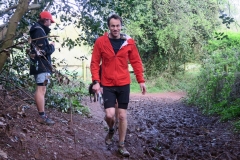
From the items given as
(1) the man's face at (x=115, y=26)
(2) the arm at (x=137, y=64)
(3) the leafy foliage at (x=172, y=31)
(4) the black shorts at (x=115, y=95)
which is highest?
(3) the leafy foliage at (x=172, y=31)

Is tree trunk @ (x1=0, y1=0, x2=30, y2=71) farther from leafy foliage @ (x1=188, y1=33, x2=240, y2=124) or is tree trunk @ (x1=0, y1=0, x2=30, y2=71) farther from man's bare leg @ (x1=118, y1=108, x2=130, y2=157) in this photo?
leafy foliage @ (x1=188, y1=33, x2=240, y2=124)

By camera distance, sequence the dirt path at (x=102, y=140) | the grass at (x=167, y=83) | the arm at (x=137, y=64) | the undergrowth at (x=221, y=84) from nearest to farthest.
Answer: the dirt path at (x=102, y=140)
the arm at (x=137, y=64)
the undergrowth at (x=221, y=84)
the grass at (x=167, y=83)

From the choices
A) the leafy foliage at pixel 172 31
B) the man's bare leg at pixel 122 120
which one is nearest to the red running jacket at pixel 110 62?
the man's bare leg at pixel 122 120

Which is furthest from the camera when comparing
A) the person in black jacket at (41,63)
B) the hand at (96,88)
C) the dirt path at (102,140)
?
the person in black jacket at (41,63)

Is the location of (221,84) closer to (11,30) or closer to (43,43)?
(43,43)

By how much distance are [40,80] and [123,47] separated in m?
1.47

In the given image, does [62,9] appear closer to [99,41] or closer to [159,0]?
[99,41]

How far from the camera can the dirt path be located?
4086mm

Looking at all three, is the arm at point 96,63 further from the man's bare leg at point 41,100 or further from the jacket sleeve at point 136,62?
the man's bare leg at point 41,100

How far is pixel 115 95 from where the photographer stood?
4.93 metres

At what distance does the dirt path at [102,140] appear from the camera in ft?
13.4

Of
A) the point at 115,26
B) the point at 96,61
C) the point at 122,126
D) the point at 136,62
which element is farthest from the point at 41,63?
the point at 122,126

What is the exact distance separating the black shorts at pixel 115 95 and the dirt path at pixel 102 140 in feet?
2.17

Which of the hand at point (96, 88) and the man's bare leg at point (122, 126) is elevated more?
the hand at point (96, 88)
